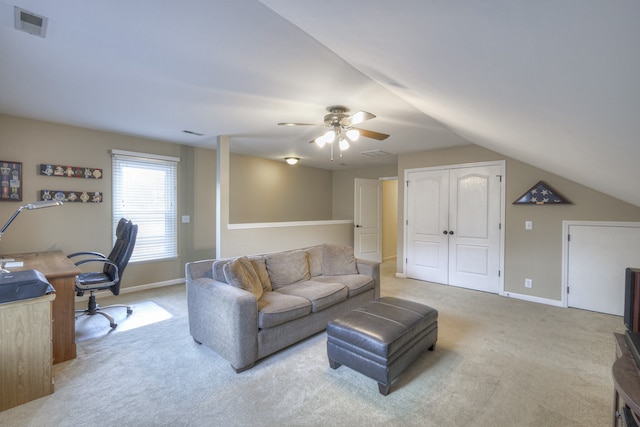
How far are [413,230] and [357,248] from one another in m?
1.35

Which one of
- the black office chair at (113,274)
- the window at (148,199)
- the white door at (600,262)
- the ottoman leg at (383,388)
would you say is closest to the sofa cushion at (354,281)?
the ottoman leg at (383,388)

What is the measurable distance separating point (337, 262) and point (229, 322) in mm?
1740

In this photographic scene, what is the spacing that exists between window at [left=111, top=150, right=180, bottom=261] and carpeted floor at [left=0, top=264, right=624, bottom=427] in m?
1.95

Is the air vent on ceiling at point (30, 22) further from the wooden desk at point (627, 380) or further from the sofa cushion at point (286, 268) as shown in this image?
the wooden desk at point (627, 380)

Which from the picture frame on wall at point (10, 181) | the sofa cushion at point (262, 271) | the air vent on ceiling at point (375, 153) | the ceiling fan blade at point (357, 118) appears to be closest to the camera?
the ceiling fan blade at point (357, 118)

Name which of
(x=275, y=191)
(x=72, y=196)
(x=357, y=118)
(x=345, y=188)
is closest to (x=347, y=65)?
(x=357, y=118)

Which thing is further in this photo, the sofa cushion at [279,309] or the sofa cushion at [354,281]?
the sofa cushion at [354,281]

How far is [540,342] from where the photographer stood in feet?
9.46

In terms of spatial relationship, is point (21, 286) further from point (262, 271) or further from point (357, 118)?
point (357, 118)

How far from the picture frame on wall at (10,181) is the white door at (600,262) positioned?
7.16 meters

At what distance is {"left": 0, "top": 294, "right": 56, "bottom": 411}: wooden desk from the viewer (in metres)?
1.91

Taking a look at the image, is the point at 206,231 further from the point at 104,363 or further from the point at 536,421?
the point at 536,421

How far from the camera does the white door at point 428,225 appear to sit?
16.4ft

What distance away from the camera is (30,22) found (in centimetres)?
172
